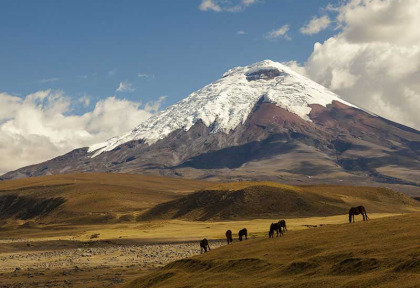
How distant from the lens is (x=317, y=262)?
3184 cm

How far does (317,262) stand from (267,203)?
126m

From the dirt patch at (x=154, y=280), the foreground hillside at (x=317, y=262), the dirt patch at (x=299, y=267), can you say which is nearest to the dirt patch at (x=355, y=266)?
the foreground hillside at (x=317, y=262)

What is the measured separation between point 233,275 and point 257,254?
387cm

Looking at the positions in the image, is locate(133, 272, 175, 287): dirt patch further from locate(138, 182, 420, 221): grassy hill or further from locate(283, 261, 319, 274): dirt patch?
locate(138, 182, 420, 221): grassy hill

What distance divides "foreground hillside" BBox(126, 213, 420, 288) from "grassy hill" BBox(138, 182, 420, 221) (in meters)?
105

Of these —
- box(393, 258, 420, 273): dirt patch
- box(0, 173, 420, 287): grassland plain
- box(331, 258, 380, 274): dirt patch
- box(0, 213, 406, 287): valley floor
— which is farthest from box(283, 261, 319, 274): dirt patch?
box(0, 213, 406, 287): valley floor

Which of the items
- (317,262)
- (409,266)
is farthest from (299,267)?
(409,266)

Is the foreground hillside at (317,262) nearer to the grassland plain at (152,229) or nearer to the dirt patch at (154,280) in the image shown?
the dirt patch at (154,280)

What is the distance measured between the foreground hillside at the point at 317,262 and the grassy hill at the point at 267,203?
105169 mm

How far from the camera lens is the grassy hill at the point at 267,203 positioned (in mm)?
→ 150750

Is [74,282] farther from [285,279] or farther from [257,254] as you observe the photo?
[285,279]

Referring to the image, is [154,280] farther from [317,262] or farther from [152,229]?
[152,229]

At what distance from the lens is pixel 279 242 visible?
1613 inches

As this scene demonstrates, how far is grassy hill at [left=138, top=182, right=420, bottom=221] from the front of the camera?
495 feet
